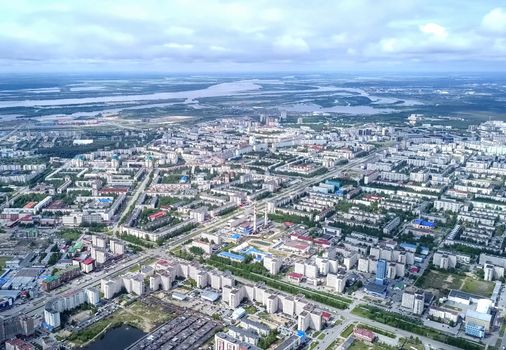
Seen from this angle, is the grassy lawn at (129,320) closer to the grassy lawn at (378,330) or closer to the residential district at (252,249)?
the residential district at (252,249)

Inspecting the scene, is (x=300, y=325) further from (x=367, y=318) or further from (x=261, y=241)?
(x=261, y=241)

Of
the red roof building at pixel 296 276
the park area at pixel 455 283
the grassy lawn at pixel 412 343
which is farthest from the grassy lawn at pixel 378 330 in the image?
the park area at pixel 455 283

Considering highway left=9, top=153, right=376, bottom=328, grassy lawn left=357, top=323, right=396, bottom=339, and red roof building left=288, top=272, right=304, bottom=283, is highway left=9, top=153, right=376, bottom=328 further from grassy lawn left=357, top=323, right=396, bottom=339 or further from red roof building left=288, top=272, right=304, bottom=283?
grassy lawn left=357, top=323, right=396, bottom=339

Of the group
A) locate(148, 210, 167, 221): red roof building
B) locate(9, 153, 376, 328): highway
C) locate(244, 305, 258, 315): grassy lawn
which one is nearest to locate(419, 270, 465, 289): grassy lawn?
locate(244, 305, 258, 315): grassy lawn

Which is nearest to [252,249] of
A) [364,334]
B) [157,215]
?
[157,215]

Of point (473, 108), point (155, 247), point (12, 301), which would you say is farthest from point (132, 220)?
point (473, 108)

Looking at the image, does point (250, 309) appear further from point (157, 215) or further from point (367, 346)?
point (157, 215)
